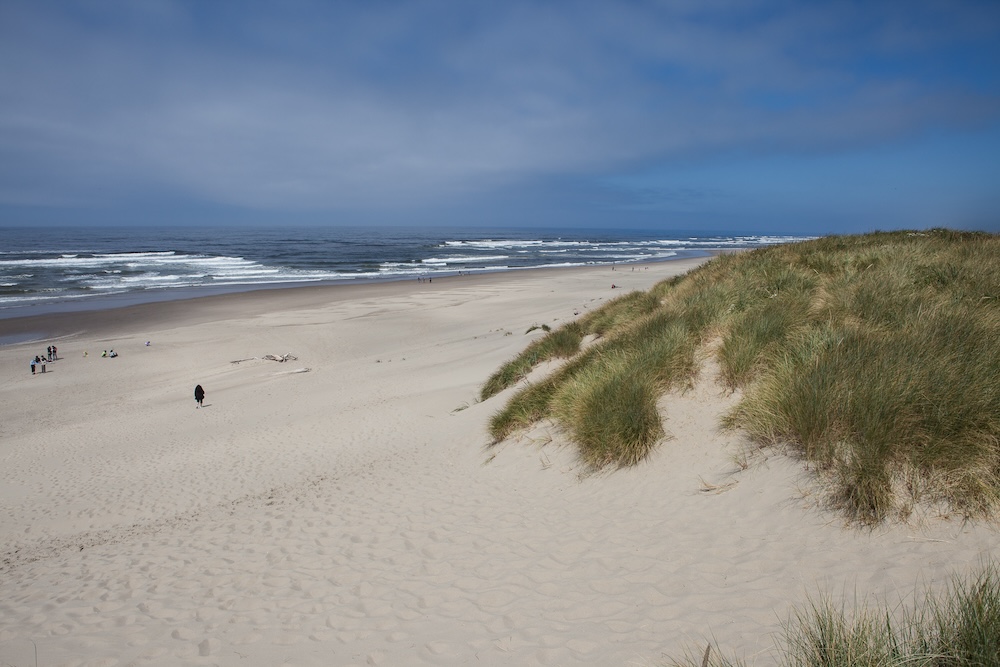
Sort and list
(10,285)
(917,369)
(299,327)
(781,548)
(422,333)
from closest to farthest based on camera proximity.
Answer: (781,548), (917,369), (422,333), (299,327), (10,285)

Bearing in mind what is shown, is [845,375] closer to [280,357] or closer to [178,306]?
[280,357]

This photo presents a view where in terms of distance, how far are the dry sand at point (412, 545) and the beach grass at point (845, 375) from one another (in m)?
0.29

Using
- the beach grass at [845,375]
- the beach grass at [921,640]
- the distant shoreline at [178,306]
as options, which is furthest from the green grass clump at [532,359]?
the distant shoreline at [178,306]

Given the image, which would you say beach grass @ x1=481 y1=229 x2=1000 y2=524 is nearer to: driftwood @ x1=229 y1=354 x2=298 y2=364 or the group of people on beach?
driftwood @ x1=229 y1=354 x2=298 y2=364

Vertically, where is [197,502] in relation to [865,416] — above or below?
below

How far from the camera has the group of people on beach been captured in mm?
18047

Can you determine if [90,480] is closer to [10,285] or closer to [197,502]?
[197,502]

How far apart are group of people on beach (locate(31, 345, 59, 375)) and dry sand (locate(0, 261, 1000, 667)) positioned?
22.3 ft

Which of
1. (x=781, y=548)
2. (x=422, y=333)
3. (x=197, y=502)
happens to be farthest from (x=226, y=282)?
(x=781, y=548)

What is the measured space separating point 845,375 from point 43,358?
24930 millimetres

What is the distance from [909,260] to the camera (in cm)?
874

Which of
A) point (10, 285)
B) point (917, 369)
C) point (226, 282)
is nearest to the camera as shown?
point (917, 369)

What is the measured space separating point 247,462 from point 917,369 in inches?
421

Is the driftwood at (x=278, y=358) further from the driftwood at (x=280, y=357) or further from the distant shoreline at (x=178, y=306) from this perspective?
the distant shoreline at (x=178, y=306)
